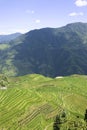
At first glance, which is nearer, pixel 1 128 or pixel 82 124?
pixel 82 124

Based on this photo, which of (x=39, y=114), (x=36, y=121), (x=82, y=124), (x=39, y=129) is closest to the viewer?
(x=82, y=124)

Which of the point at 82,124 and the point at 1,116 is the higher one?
the point at 82,124

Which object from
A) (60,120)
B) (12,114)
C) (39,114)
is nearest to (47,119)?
(39,114)

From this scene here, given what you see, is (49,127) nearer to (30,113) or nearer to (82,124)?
(30,113)

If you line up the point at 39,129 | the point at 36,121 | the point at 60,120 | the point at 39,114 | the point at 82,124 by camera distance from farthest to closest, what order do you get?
the point at 39,114, the point at 36,121, the point at 39,129, the point at 60,120, the point at 82,124

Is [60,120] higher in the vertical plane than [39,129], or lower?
higher

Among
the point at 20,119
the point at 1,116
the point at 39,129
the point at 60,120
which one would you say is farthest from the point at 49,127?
the point at 60,120

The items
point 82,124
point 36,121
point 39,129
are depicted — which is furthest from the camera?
point 36,121

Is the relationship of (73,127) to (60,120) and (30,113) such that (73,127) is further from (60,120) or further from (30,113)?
(30,113)

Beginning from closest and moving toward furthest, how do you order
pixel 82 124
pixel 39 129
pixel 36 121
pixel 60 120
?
pixel 82 124 → pixel 60 120 → pixel 39 129 → pixel 36 121

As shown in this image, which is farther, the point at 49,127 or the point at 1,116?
the point at 1,116
